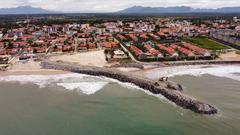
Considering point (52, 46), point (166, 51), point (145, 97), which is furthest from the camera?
point (52, 46)

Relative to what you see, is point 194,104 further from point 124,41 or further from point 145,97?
point 124,41

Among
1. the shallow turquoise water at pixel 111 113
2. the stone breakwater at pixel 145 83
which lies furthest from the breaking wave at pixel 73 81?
the shallow turquoise water at pixel 111 113

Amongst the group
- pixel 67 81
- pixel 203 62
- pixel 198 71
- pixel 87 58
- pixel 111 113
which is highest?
pixel 87 58

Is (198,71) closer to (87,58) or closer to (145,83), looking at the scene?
(145,83)

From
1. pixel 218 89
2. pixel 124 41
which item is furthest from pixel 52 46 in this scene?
pixel 218 89

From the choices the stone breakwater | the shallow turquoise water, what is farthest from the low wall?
the shallow turquoise water

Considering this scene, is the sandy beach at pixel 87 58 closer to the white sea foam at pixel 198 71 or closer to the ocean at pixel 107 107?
the ocean at pixel 107 107

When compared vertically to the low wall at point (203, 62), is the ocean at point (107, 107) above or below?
below

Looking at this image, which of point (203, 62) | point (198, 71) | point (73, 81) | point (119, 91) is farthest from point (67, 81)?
point (203, 62)
